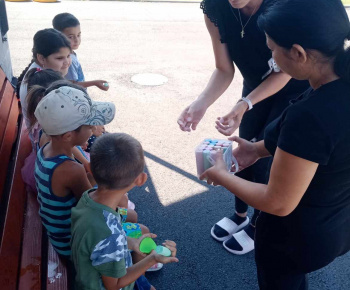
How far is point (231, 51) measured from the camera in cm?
255

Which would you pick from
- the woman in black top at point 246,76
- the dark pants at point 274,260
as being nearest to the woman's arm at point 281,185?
the dark pants at point 274,260

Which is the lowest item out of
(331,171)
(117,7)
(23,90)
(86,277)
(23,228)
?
(117,7)

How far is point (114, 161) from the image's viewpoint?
1687mm

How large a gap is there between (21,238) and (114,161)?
87 centimetres

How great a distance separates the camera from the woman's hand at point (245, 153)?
80.6 inches

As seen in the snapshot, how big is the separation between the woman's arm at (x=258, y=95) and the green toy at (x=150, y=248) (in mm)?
873

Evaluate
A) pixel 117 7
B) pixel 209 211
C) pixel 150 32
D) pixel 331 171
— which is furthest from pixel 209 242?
pixel 117 7

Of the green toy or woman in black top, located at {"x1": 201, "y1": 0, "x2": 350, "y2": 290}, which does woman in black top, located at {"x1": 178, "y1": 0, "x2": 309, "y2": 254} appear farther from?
the green toy

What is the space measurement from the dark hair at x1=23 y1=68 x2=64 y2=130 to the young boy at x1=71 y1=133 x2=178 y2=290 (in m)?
0.96

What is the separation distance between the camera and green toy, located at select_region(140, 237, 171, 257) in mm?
1782

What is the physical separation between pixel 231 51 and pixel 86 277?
5.73 feet

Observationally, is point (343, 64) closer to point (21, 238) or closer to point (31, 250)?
point (31, 250)

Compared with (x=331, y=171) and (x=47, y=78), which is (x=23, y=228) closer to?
(x=47, y=78)

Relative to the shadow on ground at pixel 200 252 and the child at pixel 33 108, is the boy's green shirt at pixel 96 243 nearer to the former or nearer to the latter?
the child at pixel 33 108
